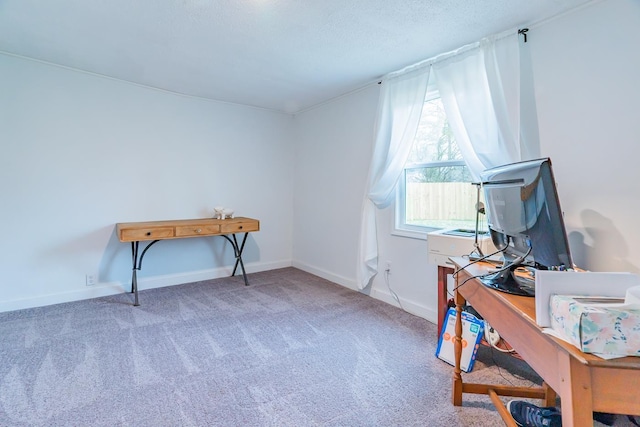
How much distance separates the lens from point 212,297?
3.35 meters

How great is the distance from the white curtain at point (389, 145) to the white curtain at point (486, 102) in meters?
0.32

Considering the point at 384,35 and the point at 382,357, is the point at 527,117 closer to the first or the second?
the point at 384,35

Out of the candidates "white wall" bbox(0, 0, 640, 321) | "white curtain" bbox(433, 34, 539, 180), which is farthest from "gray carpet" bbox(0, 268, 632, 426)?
"white curtain" bbox(433, 34, 539, 180)

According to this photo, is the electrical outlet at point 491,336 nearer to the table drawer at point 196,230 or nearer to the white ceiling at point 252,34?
the white ceiling at point 252,34

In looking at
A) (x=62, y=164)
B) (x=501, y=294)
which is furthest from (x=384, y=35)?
(x=62, y=164)

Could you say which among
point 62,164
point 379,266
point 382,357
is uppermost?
point 62,164

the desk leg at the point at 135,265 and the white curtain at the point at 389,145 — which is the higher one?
the white curtain at the point at 389,145

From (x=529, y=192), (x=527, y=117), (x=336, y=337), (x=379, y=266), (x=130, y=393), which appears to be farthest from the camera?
(x=379, y=266)

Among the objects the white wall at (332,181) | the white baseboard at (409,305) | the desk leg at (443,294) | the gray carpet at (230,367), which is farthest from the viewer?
the white wall at (332,181)

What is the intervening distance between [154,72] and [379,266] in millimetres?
3060

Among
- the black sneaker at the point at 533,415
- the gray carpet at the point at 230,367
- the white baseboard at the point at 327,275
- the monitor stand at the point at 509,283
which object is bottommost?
the gray carpet at the point at 230,367

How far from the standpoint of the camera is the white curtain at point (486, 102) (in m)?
2.15

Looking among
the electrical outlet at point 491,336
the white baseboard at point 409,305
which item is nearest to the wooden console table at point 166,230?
the white baseboard at point 409,305

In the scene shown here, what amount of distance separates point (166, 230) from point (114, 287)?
37.3 inches
